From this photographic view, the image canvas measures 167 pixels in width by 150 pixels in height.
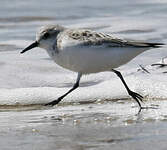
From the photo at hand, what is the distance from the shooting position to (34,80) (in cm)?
783

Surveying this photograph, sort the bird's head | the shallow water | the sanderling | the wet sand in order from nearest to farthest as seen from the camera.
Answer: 1. the wet sand
2. the shallow water
3. the sanderling
4. the bird's head

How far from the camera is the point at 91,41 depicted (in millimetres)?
6043

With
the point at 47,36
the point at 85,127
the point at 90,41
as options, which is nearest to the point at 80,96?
the point at 47,36

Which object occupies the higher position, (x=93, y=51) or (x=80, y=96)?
(x=93, y=51)

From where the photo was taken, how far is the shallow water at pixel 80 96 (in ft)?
15.7

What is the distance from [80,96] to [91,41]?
3.47 feet

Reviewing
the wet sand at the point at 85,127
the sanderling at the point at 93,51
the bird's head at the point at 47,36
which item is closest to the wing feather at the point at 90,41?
the sanderling at the point at 93,51

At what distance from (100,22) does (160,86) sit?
196 inches

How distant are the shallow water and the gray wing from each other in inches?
25.8

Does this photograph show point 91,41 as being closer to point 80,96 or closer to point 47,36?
point 47,36

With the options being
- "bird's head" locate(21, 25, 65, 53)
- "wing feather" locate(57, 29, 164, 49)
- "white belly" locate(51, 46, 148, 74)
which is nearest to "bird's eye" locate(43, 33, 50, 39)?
"bird's head" locate(21, 25, 65, 53)

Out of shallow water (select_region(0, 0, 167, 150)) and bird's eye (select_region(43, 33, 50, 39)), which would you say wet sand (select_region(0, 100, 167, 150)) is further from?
bird's eye (select_region(43, 33, 50, 39))

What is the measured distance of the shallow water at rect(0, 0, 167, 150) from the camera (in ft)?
15.7

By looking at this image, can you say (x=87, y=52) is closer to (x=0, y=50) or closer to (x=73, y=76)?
(x=73, y=76)
